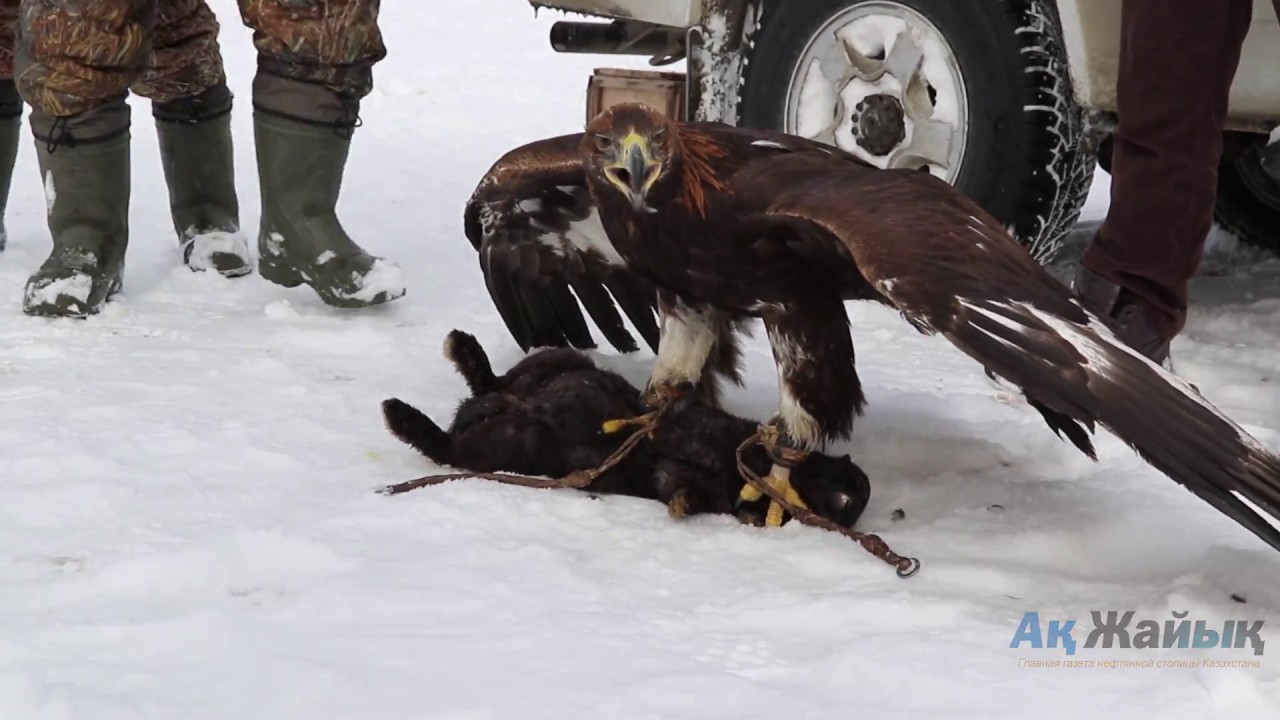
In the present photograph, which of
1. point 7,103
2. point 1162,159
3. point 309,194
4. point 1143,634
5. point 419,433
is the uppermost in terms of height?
point 1162,159

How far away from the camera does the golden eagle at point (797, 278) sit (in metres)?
2.11

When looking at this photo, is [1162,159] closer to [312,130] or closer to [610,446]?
[610,446]

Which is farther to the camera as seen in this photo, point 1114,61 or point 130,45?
point 130,45

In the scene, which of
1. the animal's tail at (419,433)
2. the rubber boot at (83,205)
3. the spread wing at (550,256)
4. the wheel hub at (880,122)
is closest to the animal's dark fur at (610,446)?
the animal's tail at (419,433)

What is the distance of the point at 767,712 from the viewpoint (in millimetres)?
1896

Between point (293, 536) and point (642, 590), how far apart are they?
26.7 inches

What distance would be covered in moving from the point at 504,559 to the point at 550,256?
1.33 meters

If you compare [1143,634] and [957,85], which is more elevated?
[957,85]

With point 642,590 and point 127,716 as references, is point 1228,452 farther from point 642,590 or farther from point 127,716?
point 127,716

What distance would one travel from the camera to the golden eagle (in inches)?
83.2

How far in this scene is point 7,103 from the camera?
4.74 meters

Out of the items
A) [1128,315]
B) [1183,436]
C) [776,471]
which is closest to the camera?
[1183,436]

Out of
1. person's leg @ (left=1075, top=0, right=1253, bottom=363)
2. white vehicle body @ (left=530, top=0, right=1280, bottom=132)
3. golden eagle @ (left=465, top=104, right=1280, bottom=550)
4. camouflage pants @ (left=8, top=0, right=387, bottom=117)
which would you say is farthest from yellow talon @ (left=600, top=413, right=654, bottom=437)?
camouflage pants @ (left=8, top=0, right=387, bottom=117)

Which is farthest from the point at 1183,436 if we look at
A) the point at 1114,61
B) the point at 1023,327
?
the point at 1114,61
